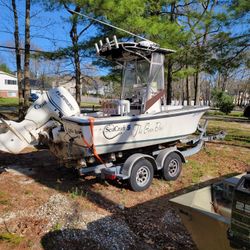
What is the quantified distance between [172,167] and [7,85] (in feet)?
207

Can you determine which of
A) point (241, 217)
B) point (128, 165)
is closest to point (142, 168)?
point (128, 165)

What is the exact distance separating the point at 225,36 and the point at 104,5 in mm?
4561

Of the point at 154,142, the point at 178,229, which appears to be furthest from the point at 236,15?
the point at 178,229

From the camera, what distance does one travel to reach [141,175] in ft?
20.7

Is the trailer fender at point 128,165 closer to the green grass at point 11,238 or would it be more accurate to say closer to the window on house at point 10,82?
the green grass at point 11,238

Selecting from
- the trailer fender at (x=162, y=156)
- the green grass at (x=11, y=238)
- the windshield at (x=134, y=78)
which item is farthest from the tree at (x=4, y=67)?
the green grass at (x=11, y=238)

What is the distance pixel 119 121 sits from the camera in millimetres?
5969

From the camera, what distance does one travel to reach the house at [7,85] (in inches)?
2470

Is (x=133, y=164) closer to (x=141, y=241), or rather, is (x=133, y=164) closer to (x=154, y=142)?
(x=154, y=142)

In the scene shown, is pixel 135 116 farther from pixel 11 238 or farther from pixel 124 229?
pixel 11 238

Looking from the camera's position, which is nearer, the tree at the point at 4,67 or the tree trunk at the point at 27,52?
the tree trunk at the point at 27,52

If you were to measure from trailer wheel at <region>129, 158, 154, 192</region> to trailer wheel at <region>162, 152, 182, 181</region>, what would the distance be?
527mm

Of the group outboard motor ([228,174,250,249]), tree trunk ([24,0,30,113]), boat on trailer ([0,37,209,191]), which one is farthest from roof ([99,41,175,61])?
tree trunk ([24,0,30,113])

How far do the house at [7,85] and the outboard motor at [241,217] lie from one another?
6560cm
